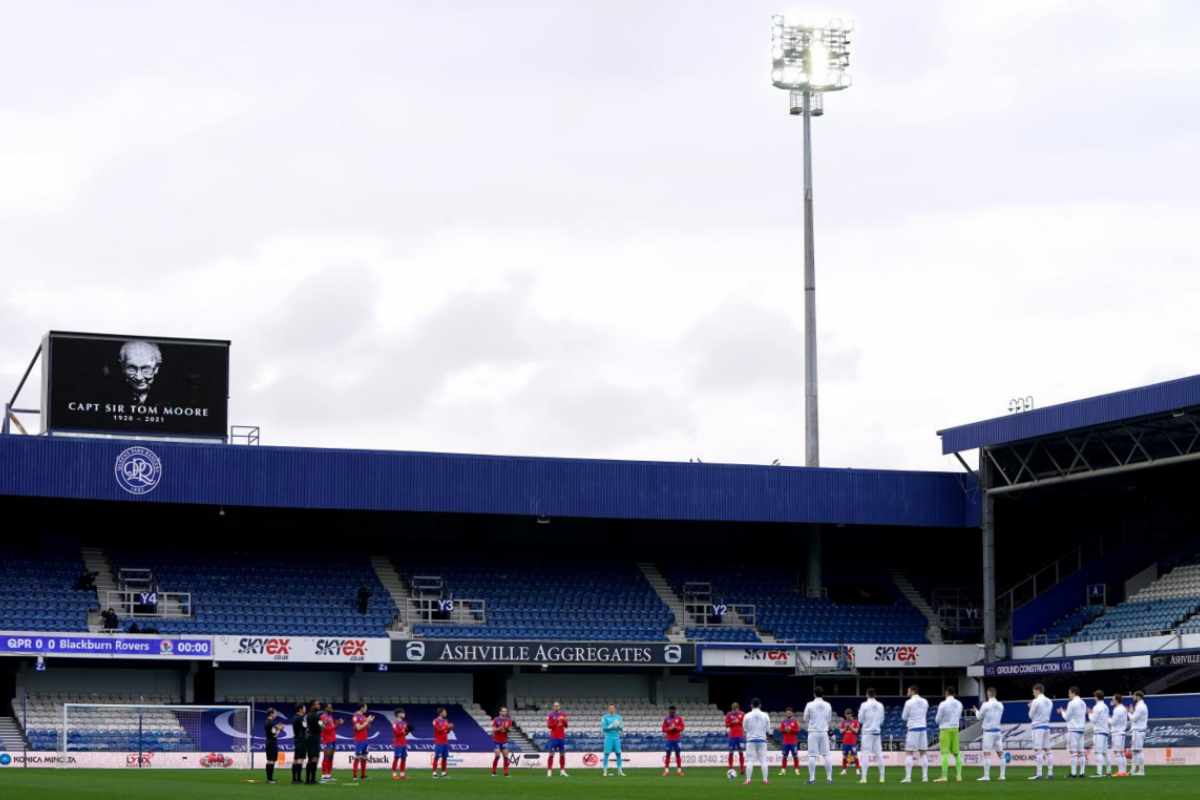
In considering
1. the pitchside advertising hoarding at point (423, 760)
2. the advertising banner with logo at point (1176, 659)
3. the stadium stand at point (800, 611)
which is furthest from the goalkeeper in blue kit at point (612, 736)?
the stadium stand at point (800, 611)

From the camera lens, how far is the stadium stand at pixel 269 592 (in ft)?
200

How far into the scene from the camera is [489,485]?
63750 millimetres

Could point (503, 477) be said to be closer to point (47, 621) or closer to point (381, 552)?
point (381, 552)

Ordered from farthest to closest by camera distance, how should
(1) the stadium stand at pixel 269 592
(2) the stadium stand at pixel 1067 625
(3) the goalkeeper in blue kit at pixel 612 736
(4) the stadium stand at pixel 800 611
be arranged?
(4) the stadium stand at pixel 800 611, (2) the stadium stand at pixel 1067 625, (1) the stadium stand at pixel 269 592, (3) the goalkeeper in blue kit at pixel 612 736

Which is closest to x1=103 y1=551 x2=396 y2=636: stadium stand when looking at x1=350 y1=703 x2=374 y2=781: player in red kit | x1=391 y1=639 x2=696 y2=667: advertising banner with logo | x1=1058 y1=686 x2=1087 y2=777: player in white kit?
x1=391 y1=639 x2=696 y2=667: advertising banner with logo

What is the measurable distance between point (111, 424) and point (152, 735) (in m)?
11.0

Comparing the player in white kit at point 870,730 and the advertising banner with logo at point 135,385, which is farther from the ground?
the advertising banner with logo at point 135,385

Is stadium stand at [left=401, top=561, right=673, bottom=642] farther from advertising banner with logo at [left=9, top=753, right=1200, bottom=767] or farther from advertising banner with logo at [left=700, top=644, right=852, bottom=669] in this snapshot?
advertising banner with logo at [left=9, top=753, right=1200, bottom=767]

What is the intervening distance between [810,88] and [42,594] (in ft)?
105

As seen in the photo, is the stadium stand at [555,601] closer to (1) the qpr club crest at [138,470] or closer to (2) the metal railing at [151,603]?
(2) the metal railing at [151,603]

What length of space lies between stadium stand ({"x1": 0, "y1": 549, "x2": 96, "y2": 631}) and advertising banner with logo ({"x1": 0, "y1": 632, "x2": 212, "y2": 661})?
3.51ft

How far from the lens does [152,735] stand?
179 feet

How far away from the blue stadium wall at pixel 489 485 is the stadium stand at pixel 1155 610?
590 centimetres

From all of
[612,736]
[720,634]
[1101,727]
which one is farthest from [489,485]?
[1101,727]
